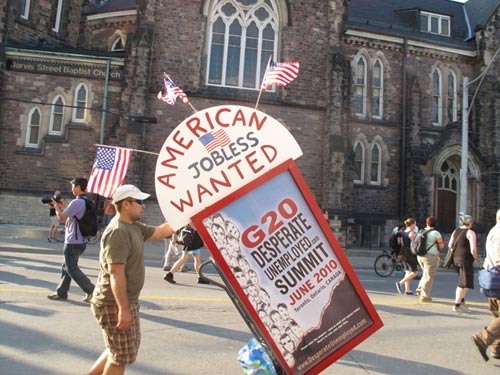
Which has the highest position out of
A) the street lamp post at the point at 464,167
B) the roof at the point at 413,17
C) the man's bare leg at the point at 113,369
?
the roof at the point at 413,17

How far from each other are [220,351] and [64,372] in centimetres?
160

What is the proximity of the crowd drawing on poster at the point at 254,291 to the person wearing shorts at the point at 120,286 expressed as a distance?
2.30 feet

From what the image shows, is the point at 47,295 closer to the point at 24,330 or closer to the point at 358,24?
the point at 24,330

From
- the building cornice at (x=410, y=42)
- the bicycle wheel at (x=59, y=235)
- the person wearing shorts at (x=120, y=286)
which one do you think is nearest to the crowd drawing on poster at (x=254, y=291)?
the person wearing shorts at (x=120, y=286)

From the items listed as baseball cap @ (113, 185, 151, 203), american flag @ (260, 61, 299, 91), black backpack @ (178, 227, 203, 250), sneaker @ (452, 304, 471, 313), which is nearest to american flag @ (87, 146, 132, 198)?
black backpack @ (178, 227, 203, 250)

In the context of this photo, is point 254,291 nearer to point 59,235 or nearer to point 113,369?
point 113,369

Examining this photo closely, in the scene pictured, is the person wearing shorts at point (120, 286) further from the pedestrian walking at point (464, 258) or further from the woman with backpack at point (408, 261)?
the woman with backpack at point (408, 261)

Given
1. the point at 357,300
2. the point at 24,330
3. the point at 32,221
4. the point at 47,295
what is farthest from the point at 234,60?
the point at 357,300

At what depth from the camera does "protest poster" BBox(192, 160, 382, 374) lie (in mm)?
2857

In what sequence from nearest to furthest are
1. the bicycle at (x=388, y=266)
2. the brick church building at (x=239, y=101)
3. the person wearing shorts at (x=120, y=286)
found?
the person wearing shorts at (x=120, y=286), the bicycle at (x=388, y=266), the brick church building at (x=239, y=101)

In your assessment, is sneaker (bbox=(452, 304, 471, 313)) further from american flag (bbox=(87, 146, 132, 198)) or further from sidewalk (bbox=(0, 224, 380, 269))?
sidewalk (bbox=(0, 224, 380, 269))

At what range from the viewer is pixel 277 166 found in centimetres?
299

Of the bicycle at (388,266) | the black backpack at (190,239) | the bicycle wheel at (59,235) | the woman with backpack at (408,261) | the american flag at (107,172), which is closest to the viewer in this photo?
the american flag at (107,172)

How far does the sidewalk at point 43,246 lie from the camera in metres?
12.9
